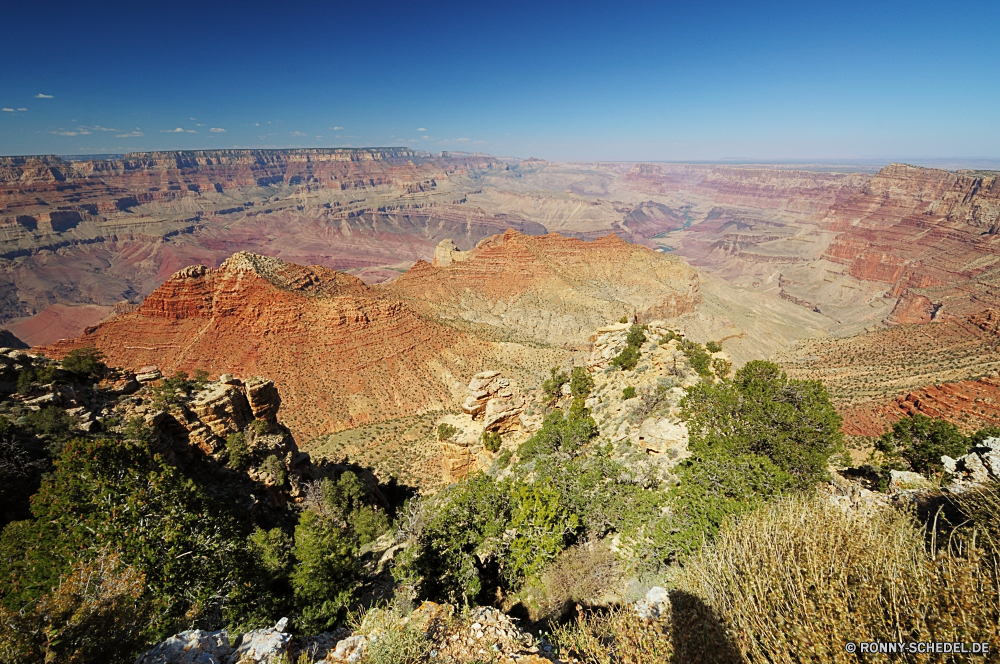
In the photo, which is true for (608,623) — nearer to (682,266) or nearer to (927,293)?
(682,266)

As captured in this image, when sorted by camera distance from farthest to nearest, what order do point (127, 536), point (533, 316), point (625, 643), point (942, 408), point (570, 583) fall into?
1. point (533, 316)
2. point (942, 408)
3. point (570, 583)
4. point (127, 536)
5. point (625, 643)

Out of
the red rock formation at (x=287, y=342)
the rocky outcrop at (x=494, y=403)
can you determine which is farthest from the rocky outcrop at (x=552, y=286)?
the rocky outcrop at (x=494, y=403)

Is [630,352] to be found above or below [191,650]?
above

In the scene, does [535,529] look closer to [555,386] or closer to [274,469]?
[555,386]

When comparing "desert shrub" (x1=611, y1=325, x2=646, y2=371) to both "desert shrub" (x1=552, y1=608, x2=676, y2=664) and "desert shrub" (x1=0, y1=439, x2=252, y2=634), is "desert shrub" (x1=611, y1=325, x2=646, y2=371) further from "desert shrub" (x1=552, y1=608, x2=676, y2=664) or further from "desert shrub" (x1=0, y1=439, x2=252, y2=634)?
"desert shrub" (x1=0, y1=439, x2=252, y2=634)

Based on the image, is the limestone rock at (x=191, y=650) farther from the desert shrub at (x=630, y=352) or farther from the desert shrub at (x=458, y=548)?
the desert shrub at (x=630, y=352)

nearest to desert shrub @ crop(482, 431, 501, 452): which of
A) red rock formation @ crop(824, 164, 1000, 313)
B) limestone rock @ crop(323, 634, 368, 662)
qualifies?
limestone rock @ crop(323, 634, 368, 662)

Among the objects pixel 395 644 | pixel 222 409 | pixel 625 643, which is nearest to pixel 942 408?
pixel 625 643
